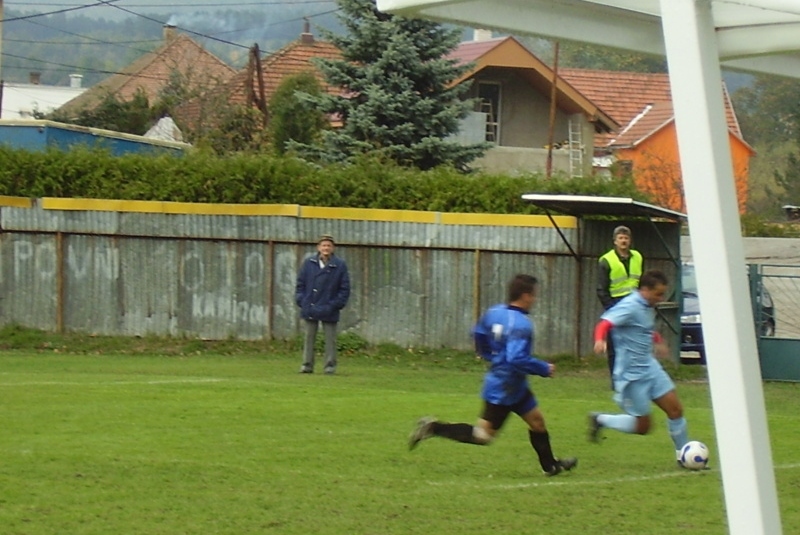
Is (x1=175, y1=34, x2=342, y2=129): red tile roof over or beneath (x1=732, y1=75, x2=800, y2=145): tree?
beneath

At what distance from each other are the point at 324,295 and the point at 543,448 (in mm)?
8476

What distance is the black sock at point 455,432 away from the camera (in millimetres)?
9992

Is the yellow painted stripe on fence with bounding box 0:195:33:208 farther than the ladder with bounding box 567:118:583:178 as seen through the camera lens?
No

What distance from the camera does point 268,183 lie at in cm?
2398

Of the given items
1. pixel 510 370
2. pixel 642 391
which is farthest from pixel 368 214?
pixel 510 370

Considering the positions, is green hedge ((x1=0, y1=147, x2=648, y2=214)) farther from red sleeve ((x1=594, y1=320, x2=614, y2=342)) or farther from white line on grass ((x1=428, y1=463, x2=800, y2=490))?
white line on grass ((x1=428, y1=463, x2=800, y2=490))

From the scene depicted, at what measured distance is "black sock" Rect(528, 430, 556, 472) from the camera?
9883 mm

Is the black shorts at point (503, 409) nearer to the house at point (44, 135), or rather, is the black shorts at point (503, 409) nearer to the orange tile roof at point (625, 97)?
the house at point (44, 135)

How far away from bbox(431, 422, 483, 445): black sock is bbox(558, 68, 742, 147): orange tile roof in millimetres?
46980

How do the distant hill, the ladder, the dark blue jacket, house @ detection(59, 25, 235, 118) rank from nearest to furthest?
the dark blue jacket, the ladder, house @ detection(59, 25, 235, 118), the distant hill

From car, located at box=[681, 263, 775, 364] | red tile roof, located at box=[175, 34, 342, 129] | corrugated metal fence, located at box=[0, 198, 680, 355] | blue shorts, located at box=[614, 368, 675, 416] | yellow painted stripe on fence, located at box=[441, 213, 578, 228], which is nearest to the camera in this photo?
blue shorts, located at box=[614, 368, 675, 416]

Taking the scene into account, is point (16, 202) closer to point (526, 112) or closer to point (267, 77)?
point (526, 112)

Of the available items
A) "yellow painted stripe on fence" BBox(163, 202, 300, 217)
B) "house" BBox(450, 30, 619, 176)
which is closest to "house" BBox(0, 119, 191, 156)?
"yellow painted stripe on fence" BBox(163, 202, 300, 217)

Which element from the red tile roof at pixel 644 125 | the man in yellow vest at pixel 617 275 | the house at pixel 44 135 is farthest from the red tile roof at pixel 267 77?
the man in yellow vest at pixel 617 275
